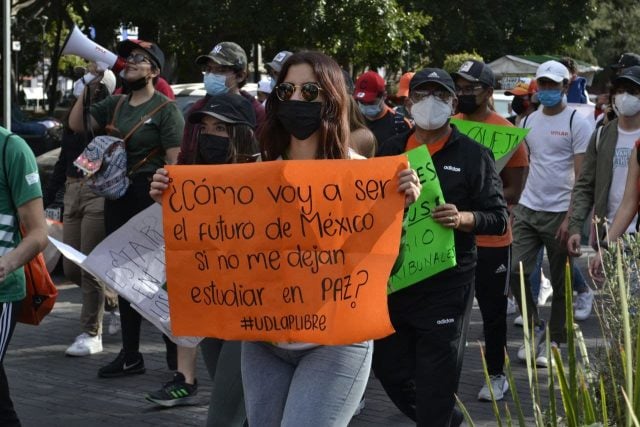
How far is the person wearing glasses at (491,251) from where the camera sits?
6.96 metres

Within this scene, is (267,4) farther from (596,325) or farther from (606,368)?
(606,368)

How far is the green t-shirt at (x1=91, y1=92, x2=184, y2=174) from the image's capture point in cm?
743

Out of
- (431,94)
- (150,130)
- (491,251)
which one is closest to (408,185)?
(431,94)

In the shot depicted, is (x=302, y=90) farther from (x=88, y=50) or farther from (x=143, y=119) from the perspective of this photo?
(x=88, y=50)

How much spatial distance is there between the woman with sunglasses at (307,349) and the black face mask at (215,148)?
110 centimetres

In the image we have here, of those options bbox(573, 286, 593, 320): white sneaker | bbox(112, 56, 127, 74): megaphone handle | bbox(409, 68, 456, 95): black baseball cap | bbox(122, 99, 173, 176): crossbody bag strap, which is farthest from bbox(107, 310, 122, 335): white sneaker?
bbox(409, 68, 456, 95): black baseball cap

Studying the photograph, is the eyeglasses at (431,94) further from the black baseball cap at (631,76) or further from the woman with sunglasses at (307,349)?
the black baseball cap at (631,76)

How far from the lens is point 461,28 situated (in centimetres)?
3988

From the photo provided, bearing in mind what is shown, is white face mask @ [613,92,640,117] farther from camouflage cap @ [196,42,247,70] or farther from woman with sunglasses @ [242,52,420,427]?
woman with sunglasses @ [242,52,420,427]

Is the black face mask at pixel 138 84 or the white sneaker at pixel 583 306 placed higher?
the black face mask at pixel 138 84

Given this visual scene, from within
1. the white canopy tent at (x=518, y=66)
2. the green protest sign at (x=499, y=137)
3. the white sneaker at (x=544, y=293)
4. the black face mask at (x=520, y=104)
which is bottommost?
the white sneaker at (x=544, y=293)

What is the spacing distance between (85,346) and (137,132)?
1.88 metres

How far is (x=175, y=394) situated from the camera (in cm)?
702

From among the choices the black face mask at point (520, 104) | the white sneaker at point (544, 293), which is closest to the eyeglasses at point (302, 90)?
the white sneaker at point (544, 293)
